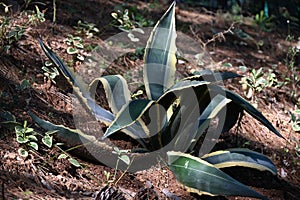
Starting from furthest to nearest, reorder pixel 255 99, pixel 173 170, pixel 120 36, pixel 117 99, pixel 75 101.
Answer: pixel 120 36 → pixel 255 99 → pixel 75 101 → pixel 117 99 → pixel 173 170

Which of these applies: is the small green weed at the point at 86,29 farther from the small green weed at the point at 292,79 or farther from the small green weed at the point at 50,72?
the small green weed at the point at 292,79

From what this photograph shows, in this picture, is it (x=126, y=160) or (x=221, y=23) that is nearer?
(x=126, y=160)

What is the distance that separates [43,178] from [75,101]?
0.61 metres

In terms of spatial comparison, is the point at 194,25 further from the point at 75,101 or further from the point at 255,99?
the point at 75,101

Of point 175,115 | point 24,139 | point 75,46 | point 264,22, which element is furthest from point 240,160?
point 264,22

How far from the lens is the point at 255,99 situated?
10.1 ft

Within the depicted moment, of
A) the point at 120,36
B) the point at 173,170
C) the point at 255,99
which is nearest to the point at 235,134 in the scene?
the point at 255,99

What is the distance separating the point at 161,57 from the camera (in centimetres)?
240

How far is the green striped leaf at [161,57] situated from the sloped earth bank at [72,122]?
31 centimetres

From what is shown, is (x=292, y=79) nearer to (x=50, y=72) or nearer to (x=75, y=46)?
(x=75, y=46)

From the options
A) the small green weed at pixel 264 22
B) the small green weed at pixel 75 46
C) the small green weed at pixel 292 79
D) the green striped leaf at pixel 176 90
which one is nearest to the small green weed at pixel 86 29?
the small green weed at pixel 75 46

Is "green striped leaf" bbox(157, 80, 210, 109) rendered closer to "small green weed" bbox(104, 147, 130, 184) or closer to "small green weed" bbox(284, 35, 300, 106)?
"small green weed" bbox(104, 147, 130, 184)

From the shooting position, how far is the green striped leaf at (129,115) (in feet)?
6.23

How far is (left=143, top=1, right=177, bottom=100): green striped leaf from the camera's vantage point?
237 centimetres
